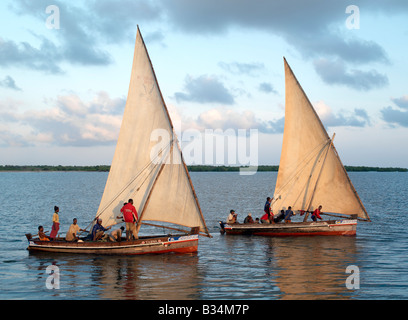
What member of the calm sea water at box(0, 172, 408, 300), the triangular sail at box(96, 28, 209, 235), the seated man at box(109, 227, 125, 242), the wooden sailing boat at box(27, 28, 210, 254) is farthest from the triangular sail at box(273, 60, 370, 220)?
the seated man at box(109, 227, 125, 242)

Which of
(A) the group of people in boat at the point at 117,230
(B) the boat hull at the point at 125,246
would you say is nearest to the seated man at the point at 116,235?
(A) the group of people in boat at the point at 117,230

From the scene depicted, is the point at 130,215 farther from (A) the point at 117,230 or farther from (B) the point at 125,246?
(B) the point at 125,246

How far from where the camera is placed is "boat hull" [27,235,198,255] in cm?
3095

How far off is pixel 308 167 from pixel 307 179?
1056mm

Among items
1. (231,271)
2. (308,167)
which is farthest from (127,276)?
(308,167)

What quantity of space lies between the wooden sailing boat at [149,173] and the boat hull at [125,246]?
0.06 metres

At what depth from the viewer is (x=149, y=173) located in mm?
32344

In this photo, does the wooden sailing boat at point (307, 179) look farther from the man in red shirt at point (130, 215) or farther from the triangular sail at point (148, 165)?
the man in red shirt at point (130, 215)

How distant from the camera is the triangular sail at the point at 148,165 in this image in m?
32.0

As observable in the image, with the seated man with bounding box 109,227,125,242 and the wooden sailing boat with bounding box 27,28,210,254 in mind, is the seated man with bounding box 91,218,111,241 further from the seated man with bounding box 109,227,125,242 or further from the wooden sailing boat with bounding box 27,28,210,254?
the seated man with bounding box 109,227,125,242

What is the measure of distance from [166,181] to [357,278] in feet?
43.9

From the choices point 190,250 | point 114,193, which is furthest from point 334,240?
point 114,193

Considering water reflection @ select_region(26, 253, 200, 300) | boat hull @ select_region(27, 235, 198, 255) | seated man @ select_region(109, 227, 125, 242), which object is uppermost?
seated man @ select_region(109, 227, 125, 242)

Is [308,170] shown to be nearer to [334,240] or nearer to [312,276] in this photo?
[334,240]
